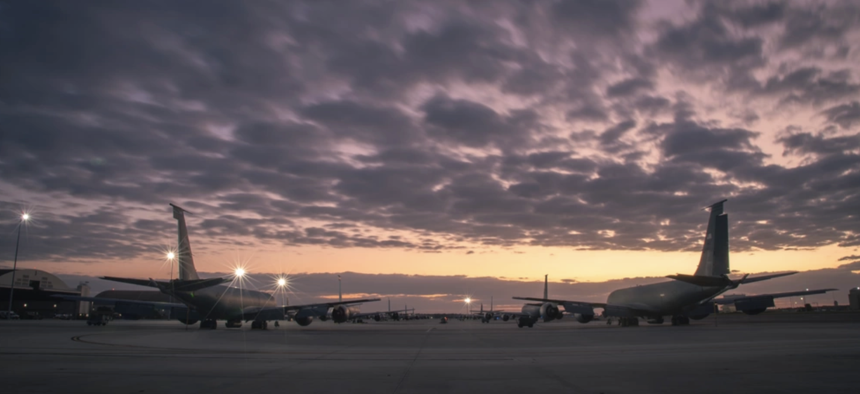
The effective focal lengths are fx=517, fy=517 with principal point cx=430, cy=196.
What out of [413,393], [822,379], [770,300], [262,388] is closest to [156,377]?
[262,388]

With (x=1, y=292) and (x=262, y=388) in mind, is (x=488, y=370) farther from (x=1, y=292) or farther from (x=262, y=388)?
(x=1, y=292)

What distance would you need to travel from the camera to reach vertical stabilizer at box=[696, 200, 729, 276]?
43406mm

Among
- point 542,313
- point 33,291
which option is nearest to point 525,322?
point 542,313

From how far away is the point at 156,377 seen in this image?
11258 mm

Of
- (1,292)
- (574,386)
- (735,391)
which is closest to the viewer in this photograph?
(735,391)

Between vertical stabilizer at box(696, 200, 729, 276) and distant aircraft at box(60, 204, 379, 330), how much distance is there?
96.4 feet

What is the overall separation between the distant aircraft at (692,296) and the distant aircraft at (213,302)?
69.8ft

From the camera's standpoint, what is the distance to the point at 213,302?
148ft

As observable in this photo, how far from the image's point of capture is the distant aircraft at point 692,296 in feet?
142

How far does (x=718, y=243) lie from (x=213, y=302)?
43.6 m

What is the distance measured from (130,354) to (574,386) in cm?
1477

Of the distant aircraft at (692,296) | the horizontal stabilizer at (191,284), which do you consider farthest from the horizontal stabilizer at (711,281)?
the horizontal stabilizer at (191,284)

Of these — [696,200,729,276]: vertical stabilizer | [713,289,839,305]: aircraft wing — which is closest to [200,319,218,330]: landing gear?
[696,200,729,276]: vertical stabilizer

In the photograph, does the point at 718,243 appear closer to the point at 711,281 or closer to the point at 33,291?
the point at 711,281
